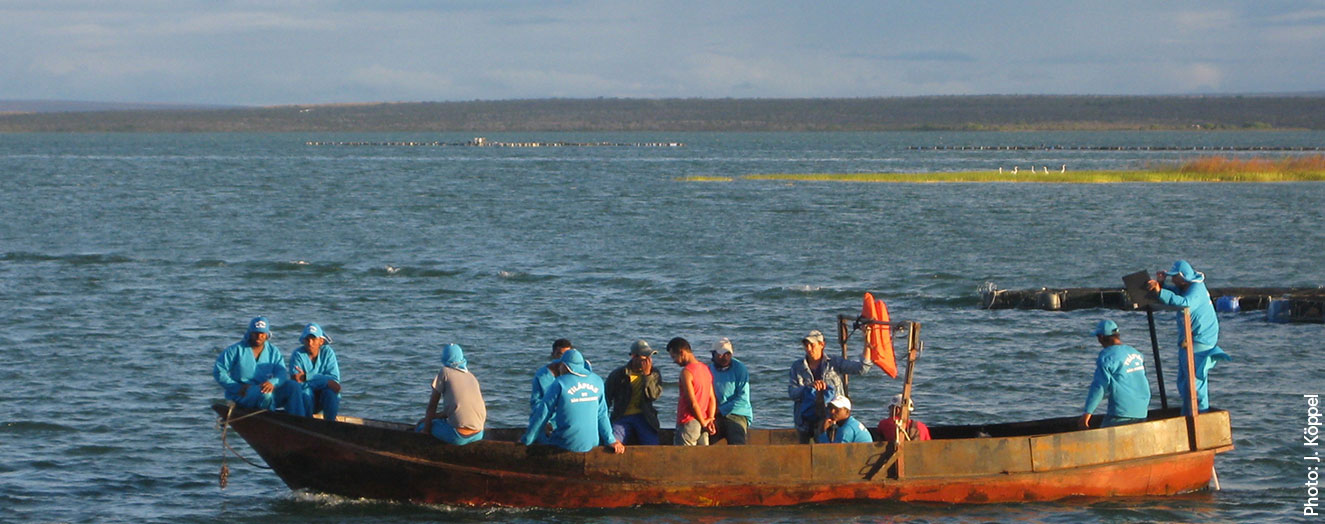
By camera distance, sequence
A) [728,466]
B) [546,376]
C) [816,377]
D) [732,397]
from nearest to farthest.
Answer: [546,376]
[816,377]
[728,466]
[732,397]

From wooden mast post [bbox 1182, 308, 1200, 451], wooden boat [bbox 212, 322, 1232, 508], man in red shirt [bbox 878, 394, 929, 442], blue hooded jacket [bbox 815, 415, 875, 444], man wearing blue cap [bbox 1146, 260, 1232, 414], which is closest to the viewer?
man in red shirt [bbox 878, 394, 929, 442]

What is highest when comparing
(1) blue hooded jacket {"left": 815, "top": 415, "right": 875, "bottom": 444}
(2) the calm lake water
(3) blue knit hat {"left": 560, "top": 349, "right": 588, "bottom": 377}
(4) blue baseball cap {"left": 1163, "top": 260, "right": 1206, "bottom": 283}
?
(4) blue baseball cap {"left": 1163, "top": 260, "right": 1206, "bottom": 283}

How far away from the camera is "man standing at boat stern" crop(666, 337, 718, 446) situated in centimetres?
1587

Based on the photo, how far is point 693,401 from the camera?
1642 centimetres

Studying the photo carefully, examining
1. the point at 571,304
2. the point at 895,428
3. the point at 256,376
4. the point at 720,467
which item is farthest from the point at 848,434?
the point at 571,304

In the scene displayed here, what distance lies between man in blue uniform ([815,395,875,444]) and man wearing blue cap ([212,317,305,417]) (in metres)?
5.58

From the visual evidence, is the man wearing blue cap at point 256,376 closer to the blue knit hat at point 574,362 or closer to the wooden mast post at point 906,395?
the blue knit hat at point 574,362

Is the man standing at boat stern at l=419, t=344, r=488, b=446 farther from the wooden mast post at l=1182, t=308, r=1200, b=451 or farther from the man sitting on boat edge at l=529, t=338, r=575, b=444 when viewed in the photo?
the wooden mast post at l=1182, t=308, r=1200, b=451

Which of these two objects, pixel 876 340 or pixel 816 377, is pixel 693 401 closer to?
pixel 816 377

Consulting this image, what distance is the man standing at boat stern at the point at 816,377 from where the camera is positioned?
16.5 metres

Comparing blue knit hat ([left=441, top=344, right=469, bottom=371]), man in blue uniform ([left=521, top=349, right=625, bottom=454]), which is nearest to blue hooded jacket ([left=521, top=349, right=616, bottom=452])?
man in blue uniform ([left=521, top=349, right=625, bottom=454])

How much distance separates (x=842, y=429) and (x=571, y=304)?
19.5 m

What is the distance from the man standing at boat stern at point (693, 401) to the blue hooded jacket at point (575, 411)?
29.9 inches

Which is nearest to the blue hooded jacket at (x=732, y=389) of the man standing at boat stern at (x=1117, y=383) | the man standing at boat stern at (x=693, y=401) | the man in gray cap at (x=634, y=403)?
the man standing at boat stern at (x=693, y=401)
